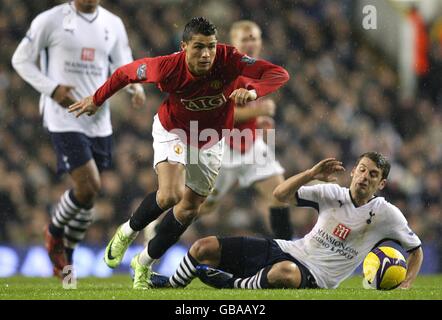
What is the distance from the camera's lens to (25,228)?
11906 millimetres

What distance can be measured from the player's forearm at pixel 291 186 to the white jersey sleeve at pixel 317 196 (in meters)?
0.08

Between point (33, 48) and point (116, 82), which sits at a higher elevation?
point (33, 48)

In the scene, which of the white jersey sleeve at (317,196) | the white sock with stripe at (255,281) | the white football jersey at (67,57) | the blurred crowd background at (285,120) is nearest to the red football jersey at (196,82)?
the white jersey sleeve at (317,196)

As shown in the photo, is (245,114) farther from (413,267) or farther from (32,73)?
(413,267)

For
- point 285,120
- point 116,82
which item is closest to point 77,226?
point 116,82

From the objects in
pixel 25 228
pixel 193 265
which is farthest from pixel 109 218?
pixel 193 265

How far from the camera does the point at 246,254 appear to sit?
7.08 m

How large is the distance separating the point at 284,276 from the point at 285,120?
7.25m

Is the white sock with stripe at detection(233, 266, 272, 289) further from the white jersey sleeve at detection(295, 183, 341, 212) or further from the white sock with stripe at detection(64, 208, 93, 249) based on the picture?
the white sock with stripe at detection(64, 208, 93, 249)

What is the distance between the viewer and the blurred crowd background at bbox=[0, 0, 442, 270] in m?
12.1

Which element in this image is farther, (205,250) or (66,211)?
(66,211)

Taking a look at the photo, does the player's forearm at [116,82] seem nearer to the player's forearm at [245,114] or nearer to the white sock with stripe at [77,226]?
the white sock with stripe at [77,226]

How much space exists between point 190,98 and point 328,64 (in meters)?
8.61

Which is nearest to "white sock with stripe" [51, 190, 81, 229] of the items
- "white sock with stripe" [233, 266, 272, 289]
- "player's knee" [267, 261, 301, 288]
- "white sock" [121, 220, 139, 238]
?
"white sock" [121, 220, 139, 238]
